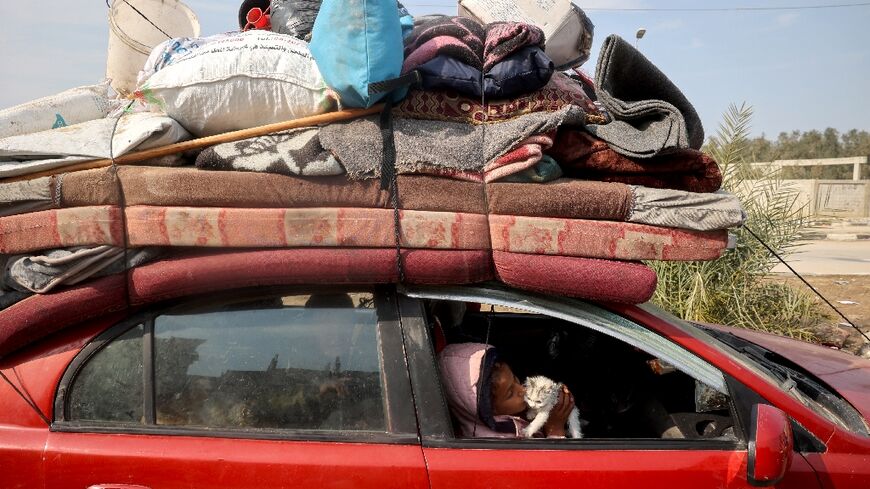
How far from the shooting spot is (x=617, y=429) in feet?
8.63

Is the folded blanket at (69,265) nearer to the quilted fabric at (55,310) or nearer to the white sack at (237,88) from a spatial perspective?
the quilted fabric at (55,310)

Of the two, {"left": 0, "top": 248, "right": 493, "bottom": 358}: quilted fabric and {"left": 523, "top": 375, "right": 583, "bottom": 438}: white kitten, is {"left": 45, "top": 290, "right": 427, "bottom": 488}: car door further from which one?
{"left": 523, "top": 375, "right": 583, "bottom": 438}: white kitten

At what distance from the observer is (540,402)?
7.41 ft

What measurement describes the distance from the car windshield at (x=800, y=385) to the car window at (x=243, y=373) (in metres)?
0.97

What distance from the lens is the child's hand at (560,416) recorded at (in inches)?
90.9

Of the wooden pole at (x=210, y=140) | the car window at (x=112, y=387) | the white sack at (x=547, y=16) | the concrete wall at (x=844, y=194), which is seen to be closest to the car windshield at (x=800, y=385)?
the wooden pole at (x=210, y=140)

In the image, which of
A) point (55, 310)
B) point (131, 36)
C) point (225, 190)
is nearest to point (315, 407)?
point (225, 190)

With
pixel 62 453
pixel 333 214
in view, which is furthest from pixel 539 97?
pixel 62 453

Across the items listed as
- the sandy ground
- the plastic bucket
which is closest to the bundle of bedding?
the plastic bucket

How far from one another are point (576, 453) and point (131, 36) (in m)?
3.29

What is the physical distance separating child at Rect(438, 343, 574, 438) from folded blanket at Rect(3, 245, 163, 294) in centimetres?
102

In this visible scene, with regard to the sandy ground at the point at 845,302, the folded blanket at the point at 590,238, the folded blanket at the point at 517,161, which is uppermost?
the folded blanket at the point at 517,161

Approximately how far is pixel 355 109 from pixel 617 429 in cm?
159

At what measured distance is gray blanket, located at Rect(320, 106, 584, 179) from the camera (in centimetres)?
210
